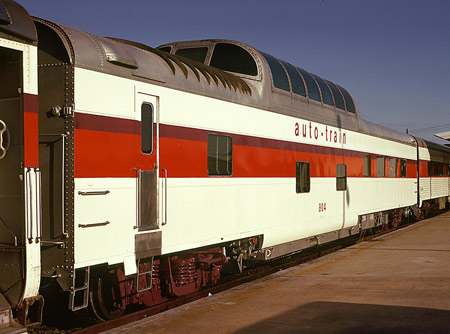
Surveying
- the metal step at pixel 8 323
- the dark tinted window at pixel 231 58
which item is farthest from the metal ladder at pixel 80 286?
the dark tinted window at pixel 231 58

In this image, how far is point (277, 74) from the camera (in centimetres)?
1056

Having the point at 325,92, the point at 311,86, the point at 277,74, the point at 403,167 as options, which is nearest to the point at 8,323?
the point at 277,74

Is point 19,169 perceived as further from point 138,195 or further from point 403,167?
point 403,167

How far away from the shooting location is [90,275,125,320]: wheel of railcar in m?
6.97

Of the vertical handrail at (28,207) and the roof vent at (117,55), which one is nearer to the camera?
the vertical handrail at (28,207)

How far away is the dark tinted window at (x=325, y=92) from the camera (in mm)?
12641

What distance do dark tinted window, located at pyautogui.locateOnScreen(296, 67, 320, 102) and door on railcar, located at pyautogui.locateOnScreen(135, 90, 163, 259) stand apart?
212 inches

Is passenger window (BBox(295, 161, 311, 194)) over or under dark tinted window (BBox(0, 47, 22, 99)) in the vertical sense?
under

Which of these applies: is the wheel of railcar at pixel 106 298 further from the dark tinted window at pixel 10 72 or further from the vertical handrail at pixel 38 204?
the dark tinted window at pixel 10 72

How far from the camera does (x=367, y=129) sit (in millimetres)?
15648

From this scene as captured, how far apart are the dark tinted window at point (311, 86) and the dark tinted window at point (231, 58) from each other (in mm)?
2071

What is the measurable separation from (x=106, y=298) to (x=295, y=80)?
6.10m

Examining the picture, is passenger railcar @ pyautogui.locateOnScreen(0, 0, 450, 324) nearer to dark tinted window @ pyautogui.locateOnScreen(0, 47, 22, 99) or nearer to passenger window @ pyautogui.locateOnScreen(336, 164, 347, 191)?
dark tinted window @ pyautogui.locateOnScreen(0, 47, 22, 99)

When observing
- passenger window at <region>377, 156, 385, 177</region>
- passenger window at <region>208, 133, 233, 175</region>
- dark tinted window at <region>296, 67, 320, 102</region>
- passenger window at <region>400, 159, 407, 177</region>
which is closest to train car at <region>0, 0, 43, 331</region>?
passenger window at <region>208, 133, 233, 175</region>
